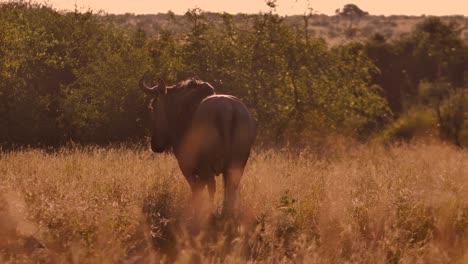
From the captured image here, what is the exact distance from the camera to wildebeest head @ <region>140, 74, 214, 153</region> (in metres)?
9.41

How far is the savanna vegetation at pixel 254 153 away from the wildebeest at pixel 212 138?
395 millimetres

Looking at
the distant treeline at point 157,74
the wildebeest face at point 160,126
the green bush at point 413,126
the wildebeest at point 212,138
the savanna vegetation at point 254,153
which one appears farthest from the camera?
the green bush at point 413,126

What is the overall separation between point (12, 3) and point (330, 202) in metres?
15.0

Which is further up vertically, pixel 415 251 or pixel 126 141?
pixel 415 251

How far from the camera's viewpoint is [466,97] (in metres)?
22.3

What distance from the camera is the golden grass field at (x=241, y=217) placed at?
626 cm

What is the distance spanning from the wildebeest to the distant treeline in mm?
7455

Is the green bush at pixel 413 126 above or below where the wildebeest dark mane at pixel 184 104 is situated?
below

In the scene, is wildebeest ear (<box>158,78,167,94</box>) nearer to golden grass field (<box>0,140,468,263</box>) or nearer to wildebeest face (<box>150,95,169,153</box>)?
wildebeest face (<box>150,95,169,153</box>)

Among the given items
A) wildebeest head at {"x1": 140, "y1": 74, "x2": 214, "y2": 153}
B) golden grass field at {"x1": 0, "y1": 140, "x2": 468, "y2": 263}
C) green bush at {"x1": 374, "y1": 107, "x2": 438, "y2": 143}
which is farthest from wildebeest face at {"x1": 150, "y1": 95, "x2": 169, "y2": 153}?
green bush at {"x1": 374, "y1": 107, "x2": 438, "y2": 143}

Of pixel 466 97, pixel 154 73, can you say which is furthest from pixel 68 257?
pixel 466 97

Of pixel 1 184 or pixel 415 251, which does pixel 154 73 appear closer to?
pixel 1 184

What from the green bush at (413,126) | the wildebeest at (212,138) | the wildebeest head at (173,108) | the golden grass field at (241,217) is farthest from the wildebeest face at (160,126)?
the green bush at (413,126)

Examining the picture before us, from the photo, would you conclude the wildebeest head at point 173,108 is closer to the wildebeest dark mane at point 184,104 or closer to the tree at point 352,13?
the wildebeest dark mane at point 184,104
